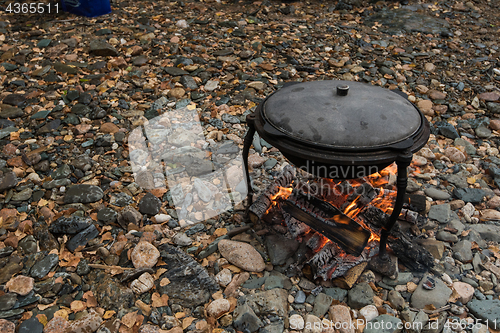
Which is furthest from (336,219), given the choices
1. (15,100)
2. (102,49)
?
(102,49)

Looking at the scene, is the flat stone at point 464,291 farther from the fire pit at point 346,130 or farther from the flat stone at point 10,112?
the flat stone at point 10,112

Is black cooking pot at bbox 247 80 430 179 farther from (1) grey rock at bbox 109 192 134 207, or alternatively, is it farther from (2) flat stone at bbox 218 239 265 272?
(1) grey rock at bbox 109 192 134 207

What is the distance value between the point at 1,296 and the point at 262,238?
182 cm

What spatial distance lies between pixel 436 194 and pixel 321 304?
Answer: 1.63m

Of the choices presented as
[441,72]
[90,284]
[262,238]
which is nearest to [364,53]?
[441,72]

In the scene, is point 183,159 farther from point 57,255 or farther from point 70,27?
point 70,27

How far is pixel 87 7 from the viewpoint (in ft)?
18.6

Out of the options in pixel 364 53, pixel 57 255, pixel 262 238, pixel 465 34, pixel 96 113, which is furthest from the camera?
pixel 465 34

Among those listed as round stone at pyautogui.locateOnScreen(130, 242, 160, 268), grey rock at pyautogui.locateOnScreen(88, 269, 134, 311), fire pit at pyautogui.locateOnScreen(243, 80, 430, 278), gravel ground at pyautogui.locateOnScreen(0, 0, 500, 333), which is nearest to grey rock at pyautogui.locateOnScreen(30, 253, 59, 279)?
gravel ground at pyautogui.locateOnScreen(0, 0, 500, 333)

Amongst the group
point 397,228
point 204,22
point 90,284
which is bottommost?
point 90,284

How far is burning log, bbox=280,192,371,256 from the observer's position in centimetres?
239

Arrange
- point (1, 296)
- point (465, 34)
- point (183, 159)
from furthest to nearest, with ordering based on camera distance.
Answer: point (465, 34), point (183, 159), point (1, 296)

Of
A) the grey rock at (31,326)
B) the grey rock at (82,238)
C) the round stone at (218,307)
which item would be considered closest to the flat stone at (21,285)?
the grey rock at (31,326)

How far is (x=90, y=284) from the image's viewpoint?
236 cm
